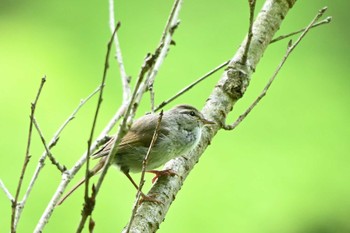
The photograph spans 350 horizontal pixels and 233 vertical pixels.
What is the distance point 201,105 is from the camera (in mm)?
3273

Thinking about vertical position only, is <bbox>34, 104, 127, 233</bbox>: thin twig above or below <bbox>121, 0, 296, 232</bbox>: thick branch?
below

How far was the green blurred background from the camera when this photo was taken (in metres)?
3.03

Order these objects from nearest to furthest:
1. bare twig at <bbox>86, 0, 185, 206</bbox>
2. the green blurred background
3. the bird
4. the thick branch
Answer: bare twig at <bbox>86, 0, 185, 206</bbox>, the thick branch, the bird, the green blurred background

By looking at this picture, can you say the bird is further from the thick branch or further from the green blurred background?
the green blurred background

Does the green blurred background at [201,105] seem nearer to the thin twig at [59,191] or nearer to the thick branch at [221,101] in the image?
the thick branch at [221,101]

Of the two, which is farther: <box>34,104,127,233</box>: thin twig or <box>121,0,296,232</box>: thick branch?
<box>121,0,296,232</box>: thick branch

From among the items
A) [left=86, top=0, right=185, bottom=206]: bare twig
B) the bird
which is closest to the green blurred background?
the bird

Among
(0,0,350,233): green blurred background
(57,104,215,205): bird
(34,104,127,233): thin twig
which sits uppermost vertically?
(0,0,350,233): green blurred background

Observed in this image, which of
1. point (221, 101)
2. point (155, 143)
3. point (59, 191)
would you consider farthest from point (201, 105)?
point (59, 191)

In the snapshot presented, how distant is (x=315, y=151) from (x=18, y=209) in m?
2.42

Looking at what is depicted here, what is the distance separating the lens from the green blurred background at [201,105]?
303cm

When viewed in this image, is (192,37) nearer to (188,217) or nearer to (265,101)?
(265,101)

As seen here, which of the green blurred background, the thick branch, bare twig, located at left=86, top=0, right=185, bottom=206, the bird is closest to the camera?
bare twig, located at left=86, top=0, right=185, bottom=206

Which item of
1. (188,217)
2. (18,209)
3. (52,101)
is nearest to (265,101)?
(188,217)
